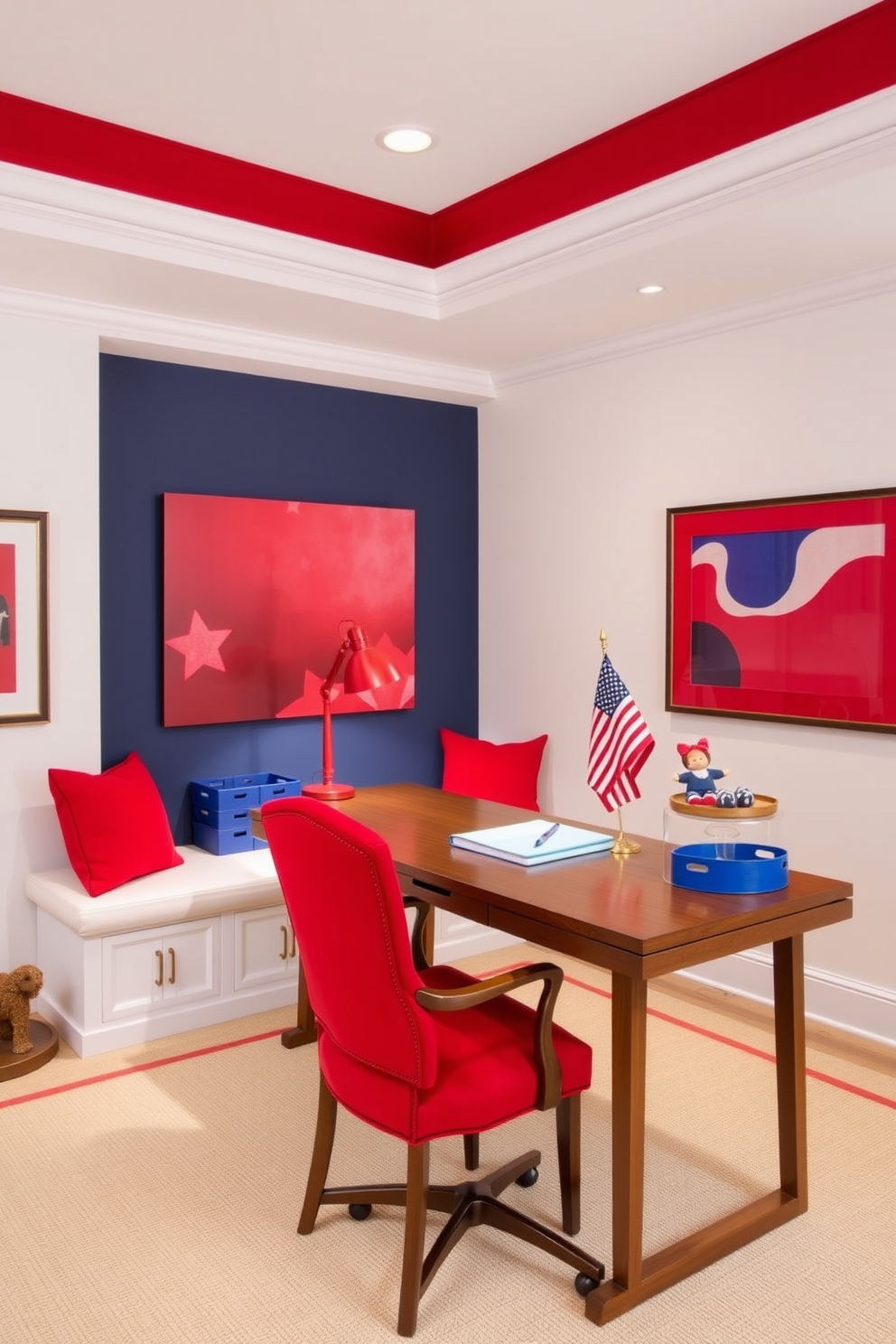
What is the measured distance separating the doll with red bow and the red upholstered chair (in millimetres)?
530

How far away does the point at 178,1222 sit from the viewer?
8.13 feet

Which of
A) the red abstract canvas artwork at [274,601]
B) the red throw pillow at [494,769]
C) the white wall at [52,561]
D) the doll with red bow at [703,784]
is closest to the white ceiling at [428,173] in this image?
the white wall at [52,561]

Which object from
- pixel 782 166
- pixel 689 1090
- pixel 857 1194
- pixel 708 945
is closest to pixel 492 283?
pixel 782 166

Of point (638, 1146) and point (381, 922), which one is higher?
point (381, 922)

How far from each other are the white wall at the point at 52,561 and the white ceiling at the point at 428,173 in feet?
0.67

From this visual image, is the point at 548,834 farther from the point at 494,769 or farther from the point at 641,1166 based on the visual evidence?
the point at 494,769

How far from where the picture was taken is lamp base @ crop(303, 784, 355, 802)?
11.6 feet

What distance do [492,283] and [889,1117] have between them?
2836mm

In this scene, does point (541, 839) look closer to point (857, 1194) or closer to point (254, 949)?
point (857, 1194)

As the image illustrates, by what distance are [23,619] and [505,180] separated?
2.13 meters

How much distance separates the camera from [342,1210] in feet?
8.34

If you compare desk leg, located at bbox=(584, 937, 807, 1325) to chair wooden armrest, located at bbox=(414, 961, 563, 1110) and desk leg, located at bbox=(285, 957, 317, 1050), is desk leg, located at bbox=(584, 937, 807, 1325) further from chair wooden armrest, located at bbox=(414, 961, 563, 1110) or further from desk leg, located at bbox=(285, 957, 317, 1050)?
desk leg, located at bbox=(285, 957, 317, 1050)

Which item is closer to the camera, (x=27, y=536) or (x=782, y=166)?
(x=782, y=166)

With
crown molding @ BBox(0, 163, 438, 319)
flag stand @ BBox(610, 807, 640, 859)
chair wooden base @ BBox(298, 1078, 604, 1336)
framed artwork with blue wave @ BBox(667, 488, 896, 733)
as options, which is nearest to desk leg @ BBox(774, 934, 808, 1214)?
flag stand @ BBox(610, 807, 640, 859)
